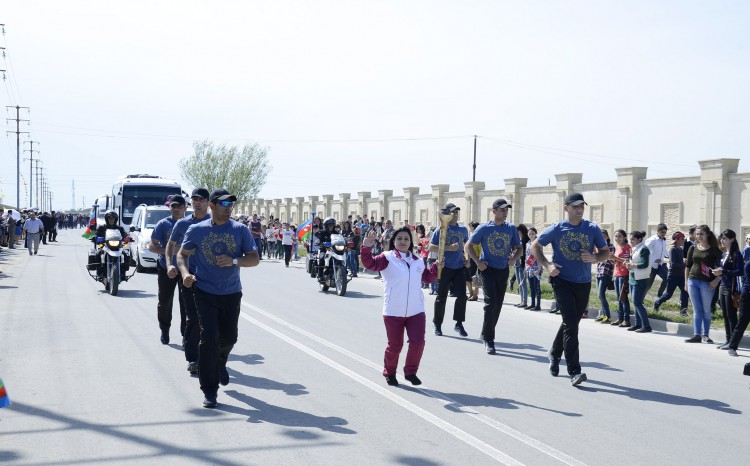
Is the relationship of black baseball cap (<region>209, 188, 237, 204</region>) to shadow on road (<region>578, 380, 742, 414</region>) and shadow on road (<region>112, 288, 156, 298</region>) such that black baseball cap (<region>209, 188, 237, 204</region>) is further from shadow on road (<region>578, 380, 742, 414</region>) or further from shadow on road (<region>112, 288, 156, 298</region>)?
shadow on road (<region>112, 288, 156, 298</region>)

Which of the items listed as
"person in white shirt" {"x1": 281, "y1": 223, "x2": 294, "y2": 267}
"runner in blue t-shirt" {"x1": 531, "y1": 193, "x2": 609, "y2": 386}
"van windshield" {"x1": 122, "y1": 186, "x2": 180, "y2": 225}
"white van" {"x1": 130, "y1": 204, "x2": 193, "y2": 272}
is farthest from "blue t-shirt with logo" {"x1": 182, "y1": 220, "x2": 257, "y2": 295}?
"van windshield" {"x1": 122, "y1": 186, "x2": 180, "y2": 225}

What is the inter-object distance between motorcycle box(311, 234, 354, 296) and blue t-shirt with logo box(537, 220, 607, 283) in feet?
33.1

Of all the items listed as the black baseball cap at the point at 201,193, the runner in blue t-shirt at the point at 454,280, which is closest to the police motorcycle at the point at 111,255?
the runner in blue t-shirt at the point at 454,280

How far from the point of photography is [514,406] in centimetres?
711

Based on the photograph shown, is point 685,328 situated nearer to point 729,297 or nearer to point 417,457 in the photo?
point 729,297

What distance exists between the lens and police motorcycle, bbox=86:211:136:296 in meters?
16.5

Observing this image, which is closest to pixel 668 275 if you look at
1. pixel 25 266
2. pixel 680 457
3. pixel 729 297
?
pixel 729 297

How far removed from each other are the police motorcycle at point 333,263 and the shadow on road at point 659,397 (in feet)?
34.1

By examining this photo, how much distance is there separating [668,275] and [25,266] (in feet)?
63.3

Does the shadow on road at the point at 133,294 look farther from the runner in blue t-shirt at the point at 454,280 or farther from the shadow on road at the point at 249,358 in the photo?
the shadow on road at the point at 249,358

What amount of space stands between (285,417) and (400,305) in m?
1.88

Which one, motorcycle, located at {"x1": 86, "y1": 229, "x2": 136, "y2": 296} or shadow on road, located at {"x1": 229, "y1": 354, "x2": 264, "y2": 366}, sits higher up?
motorcycle, located at {"x1": 86, "y1": 229, "x2": 136, "y2": 296}

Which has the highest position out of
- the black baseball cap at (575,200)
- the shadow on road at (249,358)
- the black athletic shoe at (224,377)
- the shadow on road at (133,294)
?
the black baseball cap at (575,200)

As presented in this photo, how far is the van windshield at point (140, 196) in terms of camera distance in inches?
1198
